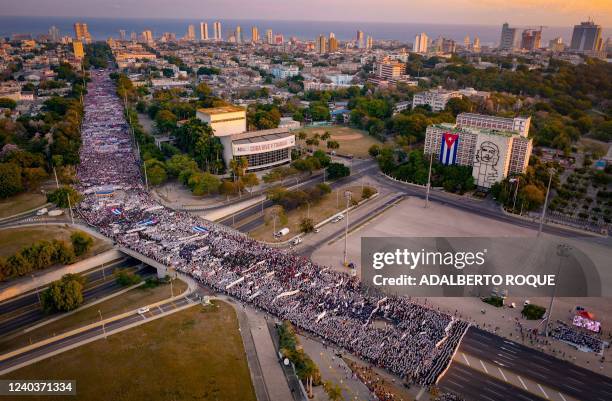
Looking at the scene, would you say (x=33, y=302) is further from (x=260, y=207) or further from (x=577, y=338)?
(x=577, y=338)

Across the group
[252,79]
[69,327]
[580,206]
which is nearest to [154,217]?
[69,327]

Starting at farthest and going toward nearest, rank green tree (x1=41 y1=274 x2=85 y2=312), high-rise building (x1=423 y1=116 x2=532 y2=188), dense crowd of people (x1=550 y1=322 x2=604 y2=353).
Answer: high-rise building (x1=423 y1=116 x2=532 y2=188), green tree (x1=41 y1=274 x2=85 y2=312), dense crowd of people (x1=550 y1=322 x2=604 y2=353)

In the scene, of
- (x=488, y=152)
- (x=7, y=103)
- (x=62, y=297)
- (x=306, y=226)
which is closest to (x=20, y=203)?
(x=62, y=297)

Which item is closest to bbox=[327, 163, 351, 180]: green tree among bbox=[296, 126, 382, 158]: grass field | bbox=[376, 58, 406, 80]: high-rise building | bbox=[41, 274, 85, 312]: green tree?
bbox=[296, 126, 382, 158]: grass field

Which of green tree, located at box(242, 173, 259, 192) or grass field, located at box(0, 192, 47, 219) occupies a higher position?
green tree, located at box(242, 173, 259, 192)

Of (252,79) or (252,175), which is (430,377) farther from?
(252,79)

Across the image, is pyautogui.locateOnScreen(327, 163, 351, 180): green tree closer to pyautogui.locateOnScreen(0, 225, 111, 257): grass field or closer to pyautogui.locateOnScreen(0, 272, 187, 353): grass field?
pyautogui.locateOnScreen(0, 272, 187, 353): grass field
